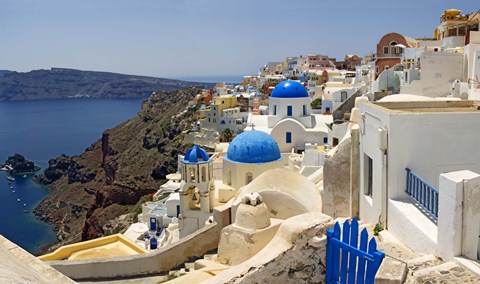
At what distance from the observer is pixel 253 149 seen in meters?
18.4

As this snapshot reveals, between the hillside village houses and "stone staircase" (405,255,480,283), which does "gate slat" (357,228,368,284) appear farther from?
"stone staircase" (405,255,480,283)

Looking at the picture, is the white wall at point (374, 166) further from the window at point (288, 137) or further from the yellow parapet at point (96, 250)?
the window at point (288, 137)

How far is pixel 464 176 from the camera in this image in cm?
508

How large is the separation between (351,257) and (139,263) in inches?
226

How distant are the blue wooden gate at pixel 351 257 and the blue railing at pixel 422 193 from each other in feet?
4.14

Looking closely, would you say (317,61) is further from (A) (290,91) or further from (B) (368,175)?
(B) (368,175)

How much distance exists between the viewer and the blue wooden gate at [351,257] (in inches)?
202

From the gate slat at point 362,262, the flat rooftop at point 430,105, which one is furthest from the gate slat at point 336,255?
the flat rooftop at point 430,105

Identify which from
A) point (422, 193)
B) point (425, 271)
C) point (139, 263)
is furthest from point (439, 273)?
point (139, 263)

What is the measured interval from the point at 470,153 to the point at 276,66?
9017cm

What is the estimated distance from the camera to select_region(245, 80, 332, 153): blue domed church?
1118 inches

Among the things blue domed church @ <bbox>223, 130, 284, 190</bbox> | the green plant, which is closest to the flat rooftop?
the green plant

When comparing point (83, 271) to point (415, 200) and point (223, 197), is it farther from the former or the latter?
point (223, 197)

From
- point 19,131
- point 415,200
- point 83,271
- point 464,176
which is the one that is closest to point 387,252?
point 415,200
